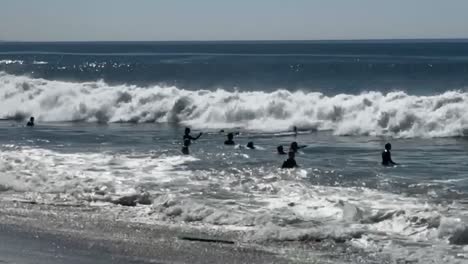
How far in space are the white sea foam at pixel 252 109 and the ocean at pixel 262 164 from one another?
3.1 inches

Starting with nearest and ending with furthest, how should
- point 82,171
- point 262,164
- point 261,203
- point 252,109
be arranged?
point 261,203 < point 82,171 < point 262,164 < point 252,109

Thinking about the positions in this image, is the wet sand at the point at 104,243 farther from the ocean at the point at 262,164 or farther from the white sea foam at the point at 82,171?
the white sea foam at the point at 82,171

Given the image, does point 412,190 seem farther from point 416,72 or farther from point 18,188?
point 416,72

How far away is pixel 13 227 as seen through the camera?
13828mm

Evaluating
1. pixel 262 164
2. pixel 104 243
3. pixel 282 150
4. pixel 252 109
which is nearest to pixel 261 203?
pixel 104 243

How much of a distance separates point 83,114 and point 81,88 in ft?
18.0

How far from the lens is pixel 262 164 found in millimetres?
21828

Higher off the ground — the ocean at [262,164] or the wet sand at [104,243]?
the ocean at [262,164]

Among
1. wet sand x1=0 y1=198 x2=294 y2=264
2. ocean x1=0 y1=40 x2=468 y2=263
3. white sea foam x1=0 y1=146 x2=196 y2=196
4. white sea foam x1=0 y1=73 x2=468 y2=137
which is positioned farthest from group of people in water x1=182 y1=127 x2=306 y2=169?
wet sand x1=0 y1=198 x2=294 y2=264

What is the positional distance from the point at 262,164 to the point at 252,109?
17.4 meters

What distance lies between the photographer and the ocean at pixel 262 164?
43.5 feet

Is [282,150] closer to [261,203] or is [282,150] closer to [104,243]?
[261,203]

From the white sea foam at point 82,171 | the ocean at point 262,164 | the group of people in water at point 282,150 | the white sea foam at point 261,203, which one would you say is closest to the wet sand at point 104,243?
the ocean at point 262,164

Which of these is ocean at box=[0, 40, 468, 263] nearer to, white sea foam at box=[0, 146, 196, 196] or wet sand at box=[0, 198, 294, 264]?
white sea foam at box=[0, 146, 196, 196]
